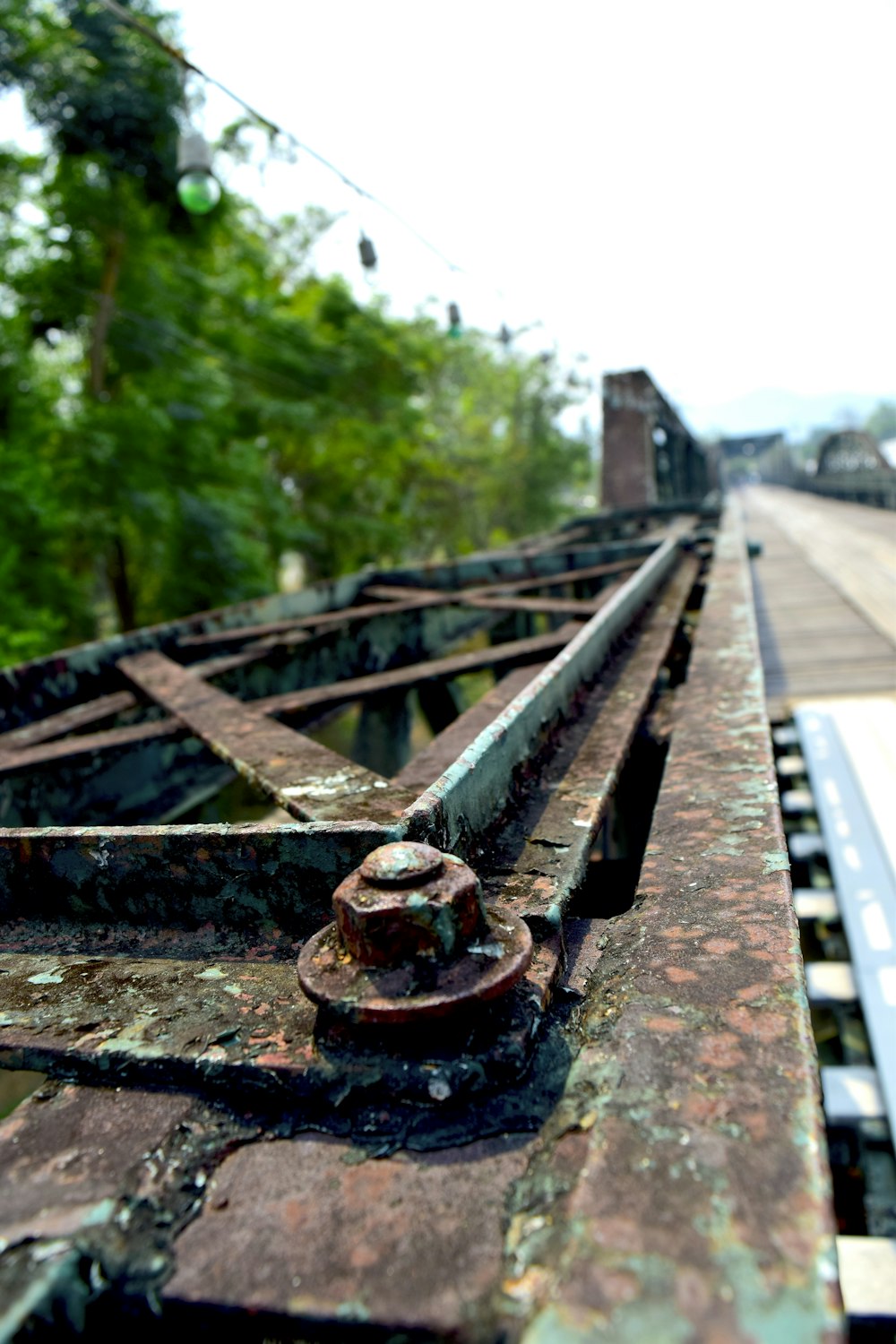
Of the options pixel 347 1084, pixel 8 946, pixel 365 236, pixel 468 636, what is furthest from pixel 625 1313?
pixel 365 236

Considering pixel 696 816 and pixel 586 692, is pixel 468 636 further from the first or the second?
pixel 696 816

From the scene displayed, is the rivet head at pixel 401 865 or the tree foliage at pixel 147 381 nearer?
the rivet head at pixel 401 865

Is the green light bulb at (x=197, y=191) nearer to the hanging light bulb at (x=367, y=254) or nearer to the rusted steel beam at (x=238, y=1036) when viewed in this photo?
the hanging light bulb at (x=367, y=254)

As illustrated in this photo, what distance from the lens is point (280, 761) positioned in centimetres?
199

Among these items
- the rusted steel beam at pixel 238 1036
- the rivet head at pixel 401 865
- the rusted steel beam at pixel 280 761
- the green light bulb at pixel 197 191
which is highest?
the green light bulb at pixel 197 191

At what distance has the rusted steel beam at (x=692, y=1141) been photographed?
25.8 inches

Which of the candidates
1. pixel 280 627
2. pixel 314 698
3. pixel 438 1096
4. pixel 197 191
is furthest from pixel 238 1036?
pixel 197 191

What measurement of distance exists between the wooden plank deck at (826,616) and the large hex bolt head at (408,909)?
15.5ft

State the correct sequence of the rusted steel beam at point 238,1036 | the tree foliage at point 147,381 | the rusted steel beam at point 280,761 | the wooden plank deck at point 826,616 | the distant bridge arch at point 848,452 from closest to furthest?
the rusted steel beam at point 238,1036 < the rusted steel beam at point 280,761 < the wooden plank deck at point 826,616 < the tree foliage at point 147,381 < the distant bridge arch at point 848,452

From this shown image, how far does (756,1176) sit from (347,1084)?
46cm

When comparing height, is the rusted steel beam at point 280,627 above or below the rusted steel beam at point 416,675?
above

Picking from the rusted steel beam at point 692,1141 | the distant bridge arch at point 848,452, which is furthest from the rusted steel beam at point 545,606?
the distant bridge arch at point 848,452

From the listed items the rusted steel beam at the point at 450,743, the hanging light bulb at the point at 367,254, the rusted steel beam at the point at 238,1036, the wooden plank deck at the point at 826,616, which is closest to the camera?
the rusted steel beam at the point at 238,1036

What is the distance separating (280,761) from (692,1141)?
4.50 feet
